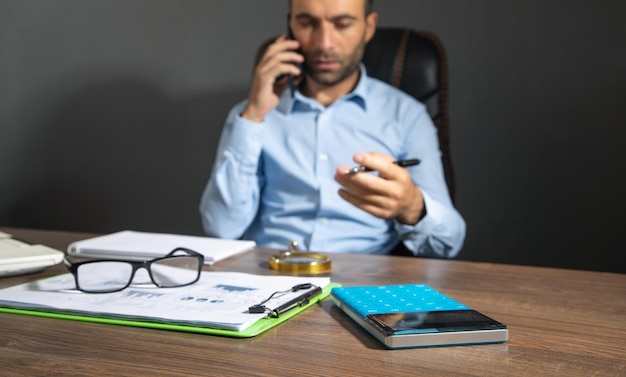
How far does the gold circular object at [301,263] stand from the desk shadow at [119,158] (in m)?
1.51

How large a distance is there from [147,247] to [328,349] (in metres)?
0.56

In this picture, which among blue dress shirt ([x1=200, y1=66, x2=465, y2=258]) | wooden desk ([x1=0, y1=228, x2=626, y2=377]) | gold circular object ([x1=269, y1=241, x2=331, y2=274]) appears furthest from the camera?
blue dress shirt ([x1=200, y1=66, x2=465, y2=258])

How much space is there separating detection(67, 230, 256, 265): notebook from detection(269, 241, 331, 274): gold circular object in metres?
0.10

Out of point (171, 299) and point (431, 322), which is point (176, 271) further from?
point (431, 322)

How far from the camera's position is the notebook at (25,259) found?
2.81 feet

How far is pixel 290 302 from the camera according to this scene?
2.24 feet

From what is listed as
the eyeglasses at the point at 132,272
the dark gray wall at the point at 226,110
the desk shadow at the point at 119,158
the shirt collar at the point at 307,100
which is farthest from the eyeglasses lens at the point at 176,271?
the desk shadow at the point at 119,158

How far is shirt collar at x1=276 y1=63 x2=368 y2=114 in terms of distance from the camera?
172cm

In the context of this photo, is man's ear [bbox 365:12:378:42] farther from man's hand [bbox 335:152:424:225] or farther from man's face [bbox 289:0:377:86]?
man's hand [bbox 335:152:424:225]

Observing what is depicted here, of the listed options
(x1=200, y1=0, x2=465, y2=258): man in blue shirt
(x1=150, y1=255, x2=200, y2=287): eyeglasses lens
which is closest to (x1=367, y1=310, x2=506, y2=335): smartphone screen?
(x1=150, y1=255, x2=200, y2=287): eyeglasses lens

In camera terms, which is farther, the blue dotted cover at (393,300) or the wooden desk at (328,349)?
the blue dotted cover at (393,300)

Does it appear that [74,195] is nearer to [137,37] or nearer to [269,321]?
[137,37]

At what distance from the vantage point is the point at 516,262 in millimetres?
2176

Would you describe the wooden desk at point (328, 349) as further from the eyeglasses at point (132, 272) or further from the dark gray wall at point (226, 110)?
the dark gray wall at point (226, 110)
